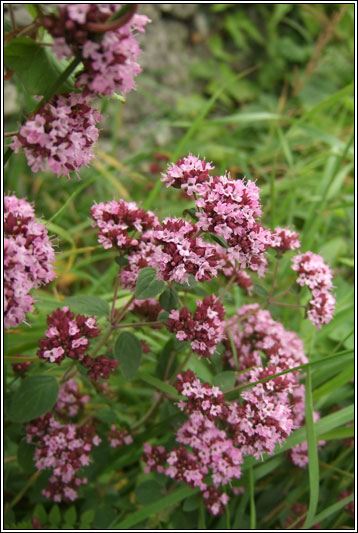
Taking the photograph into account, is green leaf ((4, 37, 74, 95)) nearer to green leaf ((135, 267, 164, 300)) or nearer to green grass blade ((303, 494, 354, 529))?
Result: green leaf ((135, 267, 164, 300))

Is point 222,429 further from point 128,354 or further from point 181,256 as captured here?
point 181,256

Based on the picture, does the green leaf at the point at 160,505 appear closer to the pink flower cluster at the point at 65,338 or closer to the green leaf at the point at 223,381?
the green leaf at the point at 223,381

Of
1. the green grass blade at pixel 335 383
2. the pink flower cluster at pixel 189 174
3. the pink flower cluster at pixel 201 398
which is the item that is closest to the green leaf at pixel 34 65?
the pink flower cluster at pixel 189 174

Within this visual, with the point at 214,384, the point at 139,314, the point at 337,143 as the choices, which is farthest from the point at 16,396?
the point at 337,143

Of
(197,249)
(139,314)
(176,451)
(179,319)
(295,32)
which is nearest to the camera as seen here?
(197,249)

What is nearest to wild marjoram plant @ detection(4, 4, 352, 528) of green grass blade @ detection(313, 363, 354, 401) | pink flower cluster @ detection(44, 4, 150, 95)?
pink flower cluster @ detection(44, 4, 150, 95)

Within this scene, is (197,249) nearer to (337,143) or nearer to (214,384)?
(214,384)

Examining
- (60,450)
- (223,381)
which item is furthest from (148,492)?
(223,381)
